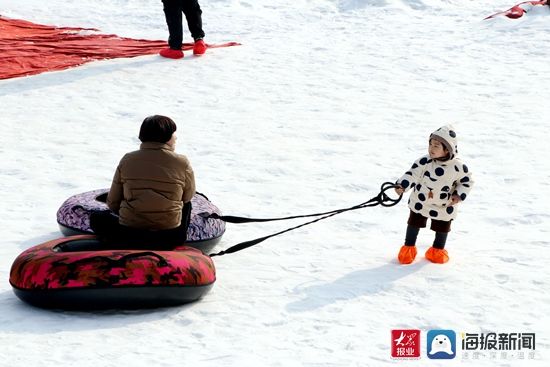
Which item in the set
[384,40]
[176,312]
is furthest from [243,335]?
[384,40]

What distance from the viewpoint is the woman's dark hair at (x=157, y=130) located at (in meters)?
5.12

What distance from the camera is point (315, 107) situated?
32.2 ft

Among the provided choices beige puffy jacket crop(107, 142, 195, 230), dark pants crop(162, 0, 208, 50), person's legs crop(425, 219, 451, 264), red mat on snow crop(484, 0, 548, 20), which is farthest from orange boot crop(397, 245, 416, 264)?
red mat on snow crop(484, 0, 548, 20)

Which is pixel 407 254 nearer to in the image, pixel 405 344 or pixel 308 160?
pixel 405 344

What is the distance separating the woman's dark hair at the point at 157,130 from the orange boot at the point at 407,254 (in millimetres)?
1729

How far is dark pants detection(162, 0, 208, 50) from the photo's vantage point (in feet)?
35.5

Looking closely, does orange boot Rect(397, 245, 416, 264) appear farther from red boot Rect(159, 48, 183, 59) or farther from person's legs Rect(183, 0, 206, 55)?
red boot Rect(159, 48, 183, 59)

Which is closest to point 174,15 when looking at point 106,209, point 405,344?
point 106,209

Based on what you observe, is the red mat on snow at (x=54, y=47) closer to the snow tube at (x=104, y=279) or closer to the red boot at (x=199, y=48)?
the red boot at (x=199, y=48)

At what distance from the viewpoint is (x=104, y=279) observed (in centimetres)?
474

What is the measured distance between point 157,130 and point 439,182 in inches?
70.9

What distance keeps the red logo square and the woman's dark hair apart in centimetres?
168

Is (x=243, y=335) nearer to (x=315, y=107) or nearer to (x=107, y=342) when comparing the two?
(x=107, y=342)

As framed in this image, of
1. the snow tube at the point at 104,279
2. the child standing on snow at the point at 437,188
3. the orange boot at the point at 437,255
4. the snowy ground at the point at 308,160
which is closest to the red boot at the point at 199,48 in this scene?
the snowy ground at the point at 308,160
